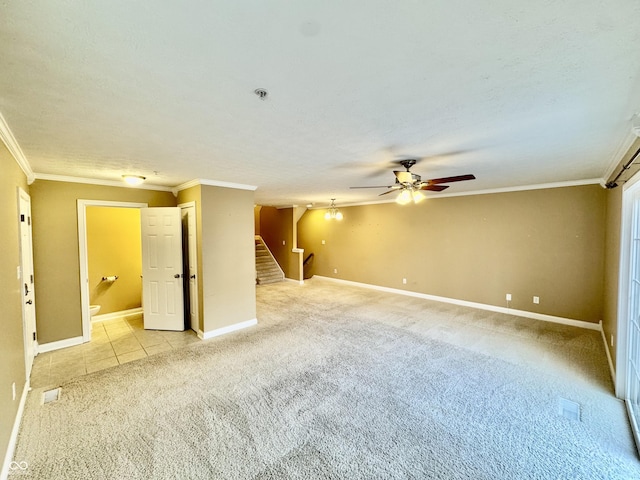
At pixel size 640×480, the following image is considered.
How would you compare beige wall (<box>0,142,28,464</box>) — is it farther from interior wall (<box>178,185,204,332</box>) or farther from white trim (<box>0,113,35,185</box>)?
interior wall (<box>178,185,204,332</box>)

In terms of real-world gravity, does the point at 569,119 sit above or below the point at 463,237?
above

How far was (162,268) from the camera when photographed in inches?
177

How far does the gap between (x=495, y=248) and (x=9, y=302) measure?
6.84 metres

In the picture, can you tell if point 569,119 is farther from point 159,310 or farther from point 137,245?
point 137,245

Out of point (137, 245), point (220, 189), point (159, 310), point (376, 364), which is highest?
point (220, 189)

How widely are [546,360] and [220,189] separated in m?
5.17

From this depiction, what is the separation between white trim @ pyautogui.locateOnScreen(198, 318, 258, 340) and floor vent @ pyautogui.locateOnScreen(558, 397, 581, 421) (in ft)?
13.6

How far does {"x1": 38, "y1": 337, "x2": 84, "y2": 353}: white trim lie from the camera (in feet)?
12.2

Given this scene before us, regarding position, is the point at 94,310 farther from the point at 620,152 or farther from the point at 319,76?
the point at 620,152

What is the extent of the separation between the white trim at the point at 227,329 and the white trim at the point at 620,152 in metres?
5.13

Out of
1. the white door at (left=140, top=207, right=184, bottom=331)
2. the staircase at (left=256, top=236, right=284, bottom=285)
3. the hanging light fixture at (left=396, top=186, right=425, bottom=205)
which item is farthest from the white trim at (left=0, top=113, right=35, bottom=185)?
the staircase at (left=256, top=236, right=284, bottom=285)

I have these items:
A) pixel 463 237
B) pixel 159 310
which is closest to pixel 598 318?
pixel 463 237

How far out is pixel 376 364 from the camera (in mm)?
3314

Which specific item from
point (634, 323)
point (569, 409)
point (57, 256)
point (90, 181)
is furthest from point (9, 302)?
point (634, 323)
